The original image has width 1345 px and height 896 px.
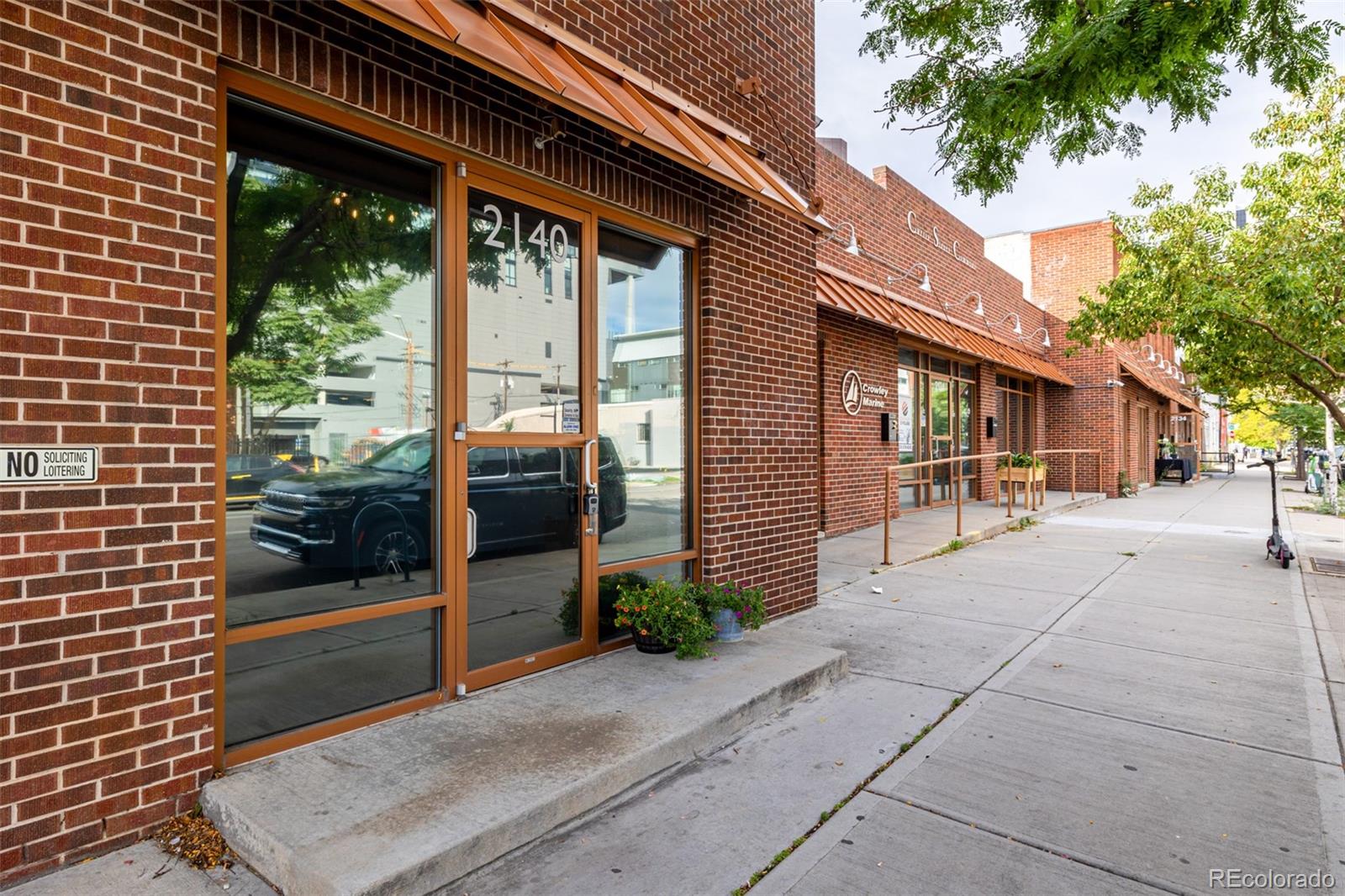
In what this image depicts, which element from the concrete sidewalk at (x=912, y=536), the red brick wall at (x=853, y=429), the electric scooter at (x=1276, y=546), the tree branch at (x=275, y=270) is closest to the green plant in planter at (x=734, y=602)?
the concrete sidewalk at (x=912, y=536)

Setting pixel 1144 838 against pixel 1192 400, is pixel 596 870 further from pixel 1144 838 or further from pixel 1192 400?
pixel 1192 400

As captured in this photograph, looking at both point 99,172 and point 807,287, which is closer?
point 99,172

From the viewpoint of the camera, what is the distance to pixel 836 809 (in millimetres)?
3174

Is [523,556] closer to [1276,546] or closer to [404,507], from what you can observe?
[404,507]

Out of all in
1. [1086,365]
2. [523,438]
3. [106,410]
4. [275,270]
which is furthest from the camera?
[1086,365]

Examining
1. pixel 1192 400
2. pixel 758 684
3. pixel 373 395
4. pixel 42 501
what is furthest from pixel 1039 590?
pixel 1192 400

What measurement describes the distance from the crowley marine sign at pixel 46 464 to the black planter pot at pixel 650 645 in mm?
2958

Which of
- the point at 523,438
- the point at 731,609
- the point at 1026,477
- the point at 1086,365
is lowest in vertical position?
the point at 731,609

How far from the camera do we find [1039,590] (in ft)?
24.6

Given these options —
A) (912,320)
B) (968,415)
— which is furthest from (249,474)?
(968,415)

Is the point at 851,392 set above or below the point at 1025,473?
above

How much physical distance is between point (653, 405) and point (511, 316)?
4.21 feet

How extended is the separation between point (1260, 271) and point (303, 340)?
36.0 feet

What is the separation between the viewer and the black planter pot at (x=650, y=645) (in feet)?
15.4
